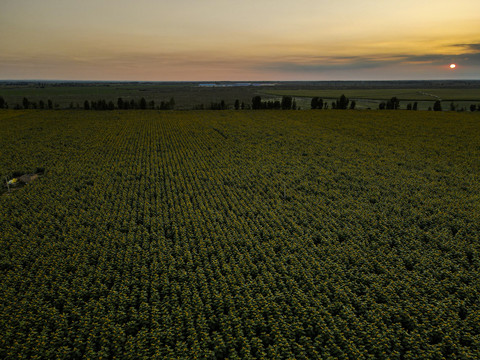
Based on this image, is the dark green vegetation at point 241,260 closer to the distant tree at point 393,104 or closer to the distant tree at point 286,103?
the distant tree at point 286,103

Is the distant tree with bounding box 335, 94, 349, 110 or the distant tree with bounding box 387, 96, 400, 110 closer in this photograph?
the distant tree with bounding box 387, 96, 400, 110

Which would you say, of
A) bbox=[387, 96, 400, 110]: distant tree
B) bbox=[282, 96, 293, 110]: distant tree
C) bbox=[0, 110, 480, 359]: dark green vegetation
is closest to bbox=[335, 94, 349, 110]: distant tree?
bbox=[387, 96, 400, 110]: distant tree

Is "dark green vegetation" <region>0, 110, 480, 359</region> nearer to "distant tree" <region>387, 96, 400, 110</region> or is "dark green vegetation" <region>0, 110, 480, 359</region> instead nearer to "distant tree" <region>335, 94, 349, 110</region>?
"distant tree" <region>335, 94, 349, 110</region>

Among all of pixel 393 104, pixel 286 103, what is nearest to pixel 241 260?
pixel 286 103

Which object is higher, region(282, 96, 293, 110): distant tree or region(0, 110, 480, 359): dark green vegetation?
region(282, 96, 293, 110): distant tree

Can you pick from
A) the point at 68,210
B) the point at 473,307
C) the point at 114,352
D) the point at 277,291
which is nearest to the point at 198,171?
the point at 68,210

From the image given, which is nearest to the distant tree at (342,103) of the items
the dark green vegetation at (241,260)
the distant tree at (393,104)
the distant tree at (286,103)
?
the distant tree at (393,104)

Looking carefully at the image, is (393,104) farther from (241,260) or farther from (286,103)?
(241,260)

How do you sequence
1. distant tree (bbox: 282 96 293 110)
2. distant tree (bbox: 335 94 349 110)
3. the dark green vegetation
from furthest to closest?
1. distant tree (bbox: 282 96 293 110)
2. distant tree (bbox: 335 94 349 110)
3. the dark green vegetation

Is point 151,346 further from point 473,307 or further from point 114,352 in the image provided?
point 473,307

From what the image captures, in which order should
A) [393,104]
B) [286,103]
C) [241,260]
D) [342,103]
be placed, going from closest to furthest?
[241,260]
[393,104]
[342,103]
[286,103]
